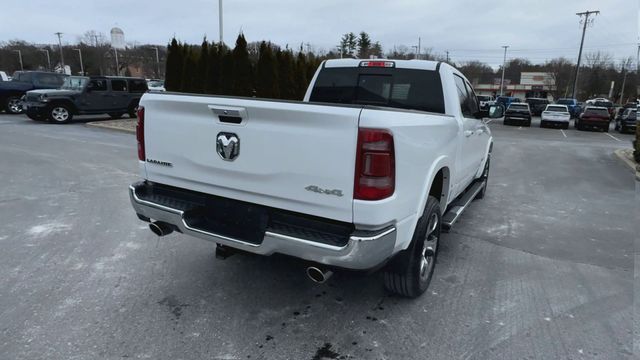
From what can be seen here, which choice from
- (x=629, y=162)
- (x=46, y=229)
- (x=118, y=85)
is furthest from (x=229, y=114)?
(x=118, y=85)

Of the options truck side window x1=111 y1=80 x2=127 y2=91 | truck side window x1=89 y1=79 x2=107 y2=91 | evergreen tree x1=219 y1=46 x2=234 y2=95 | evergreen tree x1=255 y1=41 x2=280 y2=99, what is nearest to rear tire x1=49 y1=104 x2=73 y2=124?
truck side window x1=89 y1=79 x2=107 y2=91

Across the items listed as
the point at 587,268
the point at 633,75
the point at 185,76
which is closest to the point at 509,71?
the point at 633,75

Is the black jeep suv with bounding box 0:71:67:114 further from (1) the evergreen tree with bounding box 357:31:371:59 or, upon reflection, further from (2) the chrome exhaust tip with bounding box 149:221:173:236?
(1) the evergreen tree with bounding box 357:31:371:59

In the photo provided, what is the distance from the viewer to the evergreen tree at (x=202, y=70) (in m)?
17.0

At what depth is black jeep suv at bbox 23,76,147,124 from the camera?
15938mm

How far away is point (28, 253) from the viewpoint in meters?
4.31

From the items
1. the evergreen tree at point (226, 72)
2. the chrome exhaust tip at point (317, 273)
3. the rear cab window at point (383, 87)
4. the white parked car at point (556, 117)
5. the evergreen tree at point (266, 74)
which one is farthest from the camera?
the white parked car at point (556, 117)

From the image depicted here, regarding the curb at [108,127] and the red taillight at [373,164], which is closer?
the red taillight at [373,164]

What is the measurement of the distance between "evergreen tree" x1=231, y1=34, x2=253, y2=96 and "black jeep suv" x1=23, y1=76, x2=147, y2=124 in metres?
4.58

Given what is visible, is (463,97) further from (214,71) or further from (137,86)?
(137,86)

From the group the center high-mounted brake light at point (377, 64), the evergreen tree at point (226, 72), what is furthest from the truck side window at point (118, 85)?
the center high-mounted brake light at point (377, 64)

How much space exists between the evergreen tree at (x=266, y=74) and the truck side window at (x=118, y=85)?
17.6ft

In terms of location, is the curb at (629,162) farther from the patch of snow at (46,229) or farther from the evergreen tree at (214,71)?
the evergreen tree at (214,71)

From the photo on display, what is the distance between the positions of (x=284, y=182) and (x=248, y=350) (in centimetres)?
113
